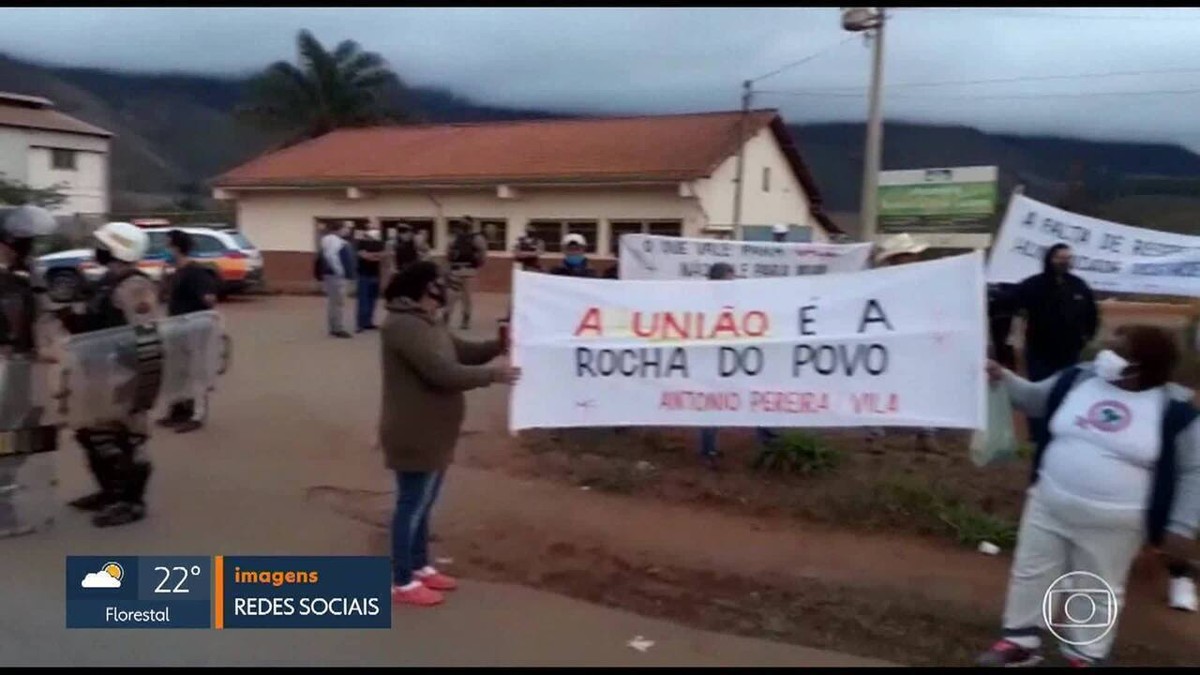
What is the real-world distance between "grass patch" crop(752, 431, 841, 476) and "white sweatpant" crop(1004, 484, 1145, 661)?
9.20 feet

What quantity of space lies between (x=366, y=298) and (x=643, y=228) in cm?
1234

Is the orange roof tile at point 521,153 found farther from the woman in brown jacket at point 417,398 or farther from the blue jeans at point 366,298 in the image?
the woman in brown jacket at point 417,398

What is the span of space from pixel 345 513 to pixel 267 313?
14.2m

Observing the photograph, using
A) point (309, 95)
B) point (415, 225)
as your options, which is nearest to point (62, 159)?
point (309, 95)

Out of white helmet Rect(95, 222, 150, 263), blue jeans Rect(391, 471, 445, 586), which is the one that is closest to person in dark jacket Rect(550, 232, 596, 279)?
white helmet Rect(95, 222, 150, 263)

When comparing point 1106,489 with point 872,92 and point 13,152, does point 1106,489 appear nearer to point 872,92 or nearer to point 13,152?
point 872,92

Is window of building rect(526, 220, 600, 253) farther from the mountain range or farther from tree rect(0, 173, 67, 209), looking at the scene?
tree rect(0, 173, 67, 209)

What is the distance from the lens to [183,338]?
7.08 m

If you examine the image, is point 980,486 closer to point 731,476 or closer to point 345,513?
point 731,476

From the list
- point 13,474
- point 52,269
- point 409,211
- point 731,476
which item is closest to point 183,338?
point 13,474

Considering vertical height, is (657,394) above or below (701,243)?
below

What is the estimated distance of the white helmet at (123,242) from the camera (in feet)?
23.1

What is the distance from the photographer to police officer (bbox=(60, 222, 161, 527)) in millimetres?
6602

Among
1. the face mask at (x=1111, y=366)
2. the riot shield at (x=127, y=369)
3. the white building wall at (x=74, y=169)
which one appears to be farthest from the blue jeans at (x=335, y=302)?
the white building wall at (x=74, y=169)
